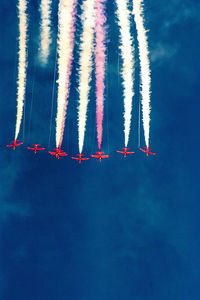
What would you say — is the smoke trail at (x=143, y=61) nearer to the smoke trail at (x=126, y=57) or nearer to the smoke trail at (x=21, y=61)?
the smoke trail at (x=126, y=57)

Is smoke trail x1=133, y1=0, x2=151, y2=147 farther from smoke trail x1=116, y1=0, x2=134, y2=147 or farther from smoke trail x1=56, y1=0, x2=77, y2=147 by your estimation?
smoke trail x1=56, y1=0, x2=77, y2=147

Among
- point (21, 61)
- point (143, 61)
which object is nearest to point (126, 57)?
point (143, 61)

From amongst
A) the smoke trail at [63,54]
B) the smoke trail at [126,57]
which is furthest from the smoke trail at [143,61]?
the smoke trail at [63,54]

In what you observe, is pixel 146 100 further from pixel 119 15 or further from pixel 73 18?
pixel 73 18

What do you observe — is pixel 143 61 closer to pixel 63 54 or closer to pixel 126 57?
pixel 126 57

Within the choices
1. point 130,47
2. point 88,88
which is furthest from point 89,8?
point 88,88
